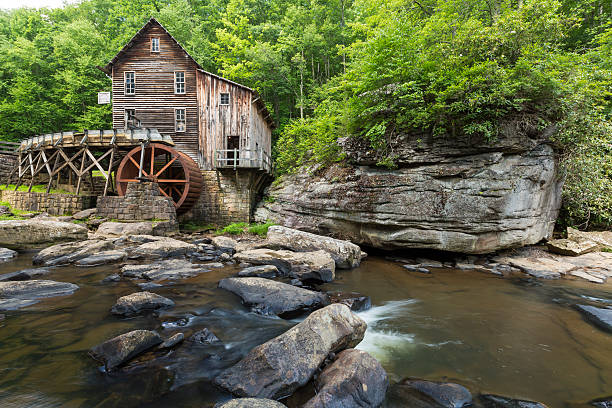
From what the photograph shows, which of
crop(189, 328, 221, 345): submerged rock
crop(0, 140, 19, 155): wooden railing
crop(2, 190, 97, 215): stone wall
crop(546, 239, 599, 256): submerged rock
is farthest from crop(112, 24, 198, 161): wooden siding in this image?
crop(546, 239, 599, 256): submerged rock

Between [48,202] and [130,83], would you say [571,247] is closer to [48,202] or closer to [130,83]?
[48,202]

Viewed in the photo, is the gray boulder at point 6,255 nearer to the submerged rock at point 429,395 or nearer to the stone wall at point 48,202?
the stone wall at point 48,202

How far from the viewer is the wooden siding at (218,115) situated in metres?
14.2

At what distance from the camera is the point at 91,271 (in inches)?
221

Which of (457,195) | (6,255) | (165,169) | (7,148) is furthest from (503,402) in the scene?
(7,148)

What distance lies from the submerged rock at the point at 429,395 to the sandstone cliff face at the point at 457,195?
5429mm

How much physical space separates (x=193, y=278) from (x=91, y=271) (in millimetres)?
2400

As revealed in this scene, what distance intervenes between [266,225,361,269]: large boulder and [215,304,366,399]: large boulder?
14.0ft

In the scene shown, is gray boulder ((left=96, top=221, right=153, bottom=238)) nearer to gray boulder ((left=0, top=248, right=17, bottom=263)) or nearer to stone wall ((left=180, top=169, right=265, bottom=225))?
gray boulder ((left=0, top=248, right=17, bottom=263))

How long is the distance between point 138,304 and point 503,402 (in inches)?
179

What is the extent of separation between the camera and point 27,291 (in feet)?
13.5

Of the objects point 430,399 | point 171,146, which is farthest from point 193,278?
point 171,146

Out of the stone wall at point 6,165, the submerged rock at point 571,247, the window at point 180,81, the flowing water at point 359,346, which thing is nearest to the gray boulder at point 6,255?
the flowing water at point 359,346

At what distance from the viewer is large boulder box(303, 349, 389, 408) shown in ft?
6.43
